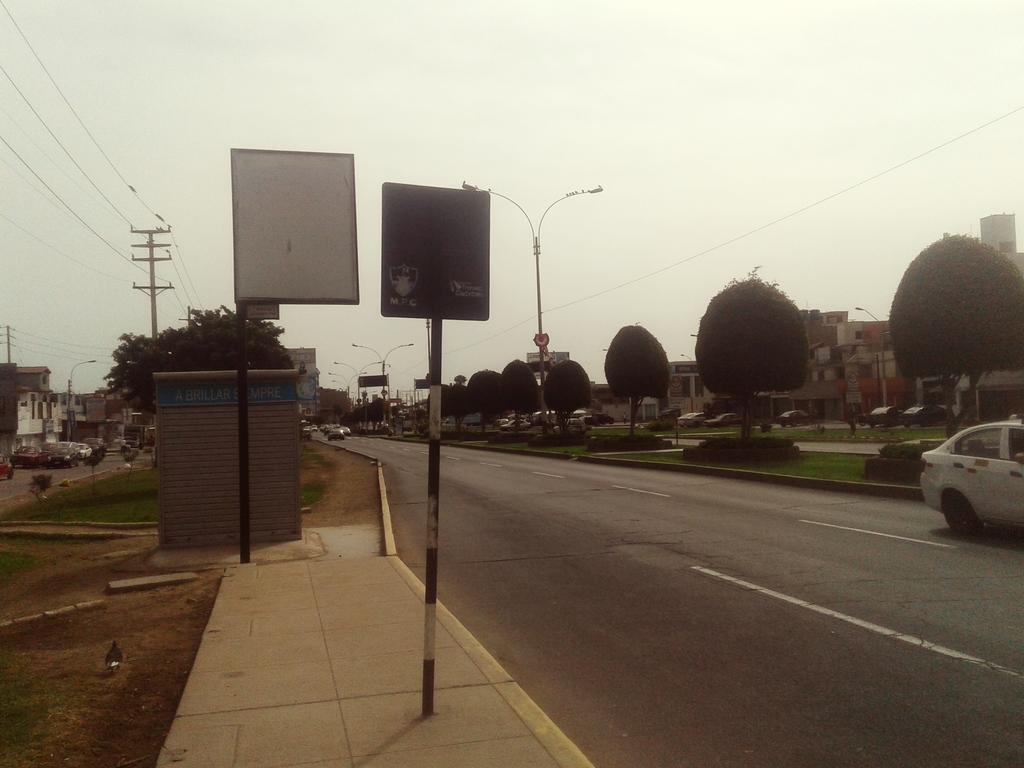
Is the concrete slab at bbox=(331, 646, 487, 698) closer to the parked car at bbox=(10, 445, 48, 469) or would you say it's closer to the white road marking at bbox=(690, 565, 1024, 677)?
the white road marking at bbox=(690, 565, 1024, 677)

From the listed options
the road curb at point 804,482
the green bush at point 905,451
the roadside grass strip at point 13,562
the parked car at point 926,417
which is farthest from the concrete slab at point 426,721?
the parked car at point 926,417

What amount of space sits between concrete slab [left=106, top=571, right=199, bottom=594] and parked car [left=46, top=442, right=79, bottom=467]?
177 feet

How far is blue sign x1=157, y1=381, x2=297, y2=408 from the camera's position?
47.2ft

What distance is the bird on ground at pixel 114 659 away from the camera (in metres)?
7.38

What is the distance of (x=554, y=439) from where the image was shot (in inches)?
1914

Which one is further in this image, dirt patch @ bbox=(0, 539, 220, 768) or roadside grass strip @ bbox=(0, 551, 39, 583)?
roadside grass strip @ bbox=(0, 551, 39, 583)

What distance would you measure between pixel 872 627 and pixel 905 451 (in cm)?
1253

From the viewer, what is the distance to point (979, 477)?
12602 millimetres

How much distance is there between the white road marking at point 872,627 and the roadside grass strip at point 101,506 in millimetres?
12658

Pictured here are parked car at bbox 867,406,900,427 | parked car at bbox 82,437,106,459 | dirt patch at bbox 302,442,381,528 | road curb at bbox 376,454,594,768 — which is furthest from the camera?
parked car at bbox 867,406,900,427

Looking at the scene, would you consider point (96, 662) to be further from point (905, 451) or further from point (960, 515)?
point (905, 451)

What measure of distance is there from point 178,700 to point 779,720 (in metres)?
3.87

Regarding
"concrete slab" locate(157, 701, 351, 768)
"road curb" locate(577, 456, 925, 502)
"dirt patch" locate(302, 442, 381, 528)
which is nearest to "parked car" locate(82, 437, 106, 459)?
"dirt patch" locate(302, 442, 381, 528)

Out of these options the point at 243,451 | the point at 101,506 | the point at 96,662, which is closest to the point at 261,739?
the point at 96,662
